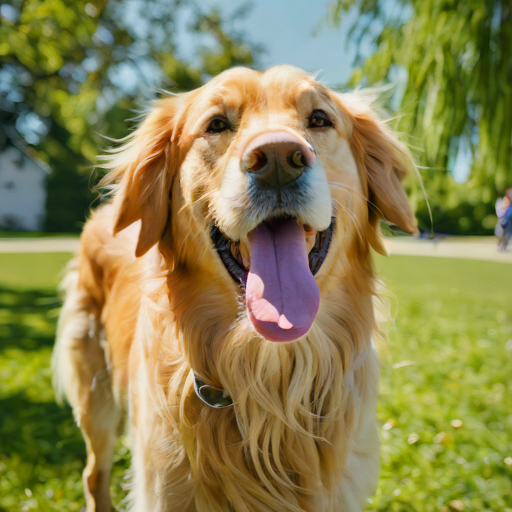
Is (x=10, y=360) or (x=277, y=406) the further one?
(x=10, y=360)

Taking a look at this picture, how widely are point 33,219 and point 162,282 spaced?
34508 millimetres

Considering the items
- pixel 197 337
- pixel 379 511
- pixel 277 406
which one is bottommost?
pixel 379 511

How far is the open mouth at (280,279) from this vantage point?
1775 mm

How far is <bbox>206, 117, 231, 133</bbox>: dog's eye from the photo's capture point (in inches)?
84.0

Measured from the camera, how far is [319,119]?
2.17 meters

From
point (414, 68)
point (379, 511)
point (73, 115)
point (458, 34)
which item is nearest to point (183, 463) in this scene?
point (379, 511)

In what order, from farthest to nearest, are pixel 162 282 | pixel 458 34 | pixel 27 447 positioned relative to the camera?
pixel 458 34
pixel 27 447
pixel 162 282

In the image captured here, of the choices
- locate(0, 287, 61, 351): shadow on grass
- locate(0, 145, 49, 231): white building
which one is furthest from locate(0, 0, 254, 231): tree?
locate(0, 145, 49, 231): white building

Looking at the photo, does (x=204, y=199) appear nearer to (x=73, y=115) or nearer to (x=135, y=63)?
(x=135, y=63)

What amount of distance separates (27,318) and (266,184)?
721 centimetres

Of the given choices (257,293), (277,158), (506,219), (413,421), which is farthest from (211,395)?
(506,219)

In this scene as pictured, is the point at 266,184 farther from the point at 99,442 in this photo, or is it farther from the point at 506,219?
the point at 506,219

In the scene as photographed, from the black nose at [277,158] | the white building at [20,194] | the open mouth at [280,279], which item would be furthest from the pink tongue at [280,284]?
the white building at [20,194]

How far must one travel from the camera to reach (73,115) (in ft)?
46.9
